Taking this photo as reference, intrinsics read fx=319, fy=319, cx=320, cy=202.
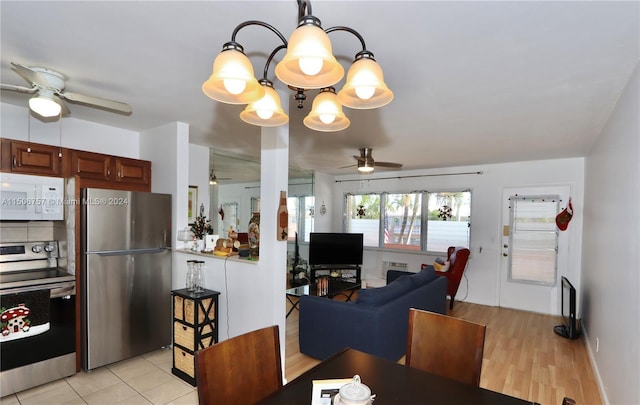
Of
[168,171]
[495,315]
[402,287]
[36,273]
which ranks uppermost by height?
[168,171]

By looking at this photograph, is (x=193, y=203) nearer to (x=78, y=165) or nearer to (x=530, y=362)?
(x=78, y=165)

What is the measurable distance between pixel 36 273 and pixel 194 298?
1.44 metres

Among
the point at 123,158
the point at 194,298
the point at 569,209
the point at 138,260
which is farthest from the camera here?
the point at 569,209

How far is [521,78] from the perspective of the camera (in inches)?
84.0

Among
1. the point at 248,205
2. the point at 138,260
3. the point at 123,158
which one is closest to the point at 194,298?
the point at 138,260

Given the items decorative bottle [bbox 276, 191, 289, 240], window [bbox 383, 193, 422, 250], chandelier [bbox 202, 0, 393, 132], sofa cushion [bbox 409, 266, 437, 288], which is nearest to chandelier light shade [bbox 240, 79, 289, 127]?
chandelier [bbox 202, 0, 393, 132]

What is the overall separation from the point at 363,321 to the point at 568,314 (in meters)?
3.16

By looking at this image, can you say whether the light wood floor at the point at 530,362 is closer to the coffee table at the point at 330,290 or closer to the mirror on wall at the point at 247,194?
the coffee table at the point at 330,290

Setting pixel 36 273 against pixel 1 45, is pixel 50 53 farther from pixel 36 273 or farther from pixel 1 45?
pixel 36 273

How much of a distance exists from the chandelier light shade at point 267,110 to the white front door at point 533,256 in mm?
4857

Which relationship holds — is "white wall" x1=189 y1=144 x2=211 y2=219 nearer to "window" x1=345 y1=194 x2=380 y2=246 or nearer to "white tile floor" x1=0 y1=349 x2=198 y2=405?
"white tile floor" x1=0 y1=349 x2=198 y2=405

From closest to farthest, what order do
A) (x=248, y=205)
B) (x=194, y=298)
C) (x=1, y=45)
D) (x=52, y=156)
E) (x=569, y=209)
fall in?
(x=1, y=45) < (x=194, y=298) < (x=52, y=156) < (x=569, y=209) < (x=248, y=205)

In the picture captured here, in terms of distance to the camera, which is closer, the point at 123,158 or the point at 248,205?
the point at 123,158

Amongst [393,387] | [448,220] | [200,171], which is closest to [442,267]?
[448,220]
